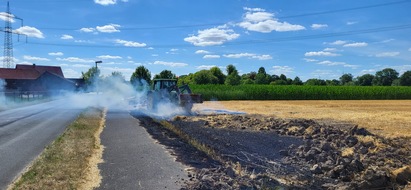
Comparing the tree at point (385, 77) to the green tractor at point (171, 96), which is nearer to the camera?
the green tractor at point (171, 96)

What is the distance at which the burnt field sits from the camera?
695 cm

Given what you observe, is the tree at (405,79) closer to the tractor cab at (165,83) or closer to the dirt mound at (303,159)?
the tractor cab at (165,83)

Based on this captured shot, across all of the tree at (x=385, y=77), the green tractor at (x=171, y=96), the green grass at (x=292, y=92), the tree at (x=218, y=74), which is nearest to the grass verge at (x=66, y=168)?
the green tractor at (x=171, y=96)

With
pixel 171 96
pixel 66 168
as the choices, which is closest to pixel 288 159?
pixel 66 168

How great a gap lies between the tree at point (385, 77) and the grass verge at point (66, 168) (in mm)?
128739

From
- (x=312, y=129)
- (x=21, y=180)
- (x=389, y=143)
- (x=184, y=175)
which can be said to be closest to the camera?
(x=21, y=180)

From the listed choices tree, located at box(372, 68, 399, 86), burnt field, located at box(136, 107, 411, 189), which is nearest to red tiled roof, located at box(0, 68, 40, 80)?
burnt field, located at box(136, 107, 411, 189)

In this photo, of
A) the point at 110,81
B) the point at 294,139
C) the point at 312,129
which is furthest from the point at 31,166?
the point at 110,81

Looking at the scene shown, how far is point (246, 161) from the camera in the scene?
923cm

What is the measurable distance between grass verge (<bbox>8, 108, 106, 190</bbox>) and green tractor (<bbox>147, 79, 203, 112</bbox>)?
12588 mm

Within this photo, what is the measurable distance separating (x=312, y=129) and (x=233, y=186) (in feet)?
27.1

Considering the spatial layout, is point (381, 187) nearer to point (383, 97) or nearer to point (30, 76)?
point (383, 97)

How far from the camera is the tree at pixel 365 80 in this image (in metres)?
129

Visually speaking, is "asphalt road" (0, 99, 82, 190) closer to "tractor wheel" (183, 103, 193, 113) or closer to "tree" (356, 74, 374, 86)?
"tractor wheel" (183, 103, 193, 113)
